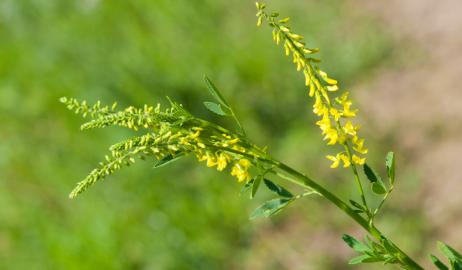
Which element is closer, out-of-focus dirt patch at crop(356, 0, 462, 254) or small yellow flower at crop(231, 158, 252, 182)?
small yellow flower at crop(231, 158, 252, 182)

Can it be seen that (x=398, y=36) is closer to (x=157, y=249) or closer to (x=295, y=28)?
(x=295, y=28)

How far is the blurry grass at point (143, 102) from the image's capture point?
4.34 metres

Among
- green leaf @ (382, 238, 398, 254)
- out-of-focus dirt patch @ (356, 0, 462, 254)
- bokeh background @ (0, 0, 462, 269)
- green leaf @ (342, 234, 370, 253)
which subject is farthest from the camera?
bokeh background @ (0, 0, 462, 269)

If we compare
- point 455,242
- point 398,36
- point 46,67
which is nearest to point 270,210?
point 455,242

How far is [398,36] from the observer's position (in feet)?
17.1

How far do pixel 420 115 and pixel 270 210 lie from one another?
3.17 metres

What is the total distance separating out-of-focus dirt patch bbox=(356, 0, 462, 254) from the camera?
408 cm

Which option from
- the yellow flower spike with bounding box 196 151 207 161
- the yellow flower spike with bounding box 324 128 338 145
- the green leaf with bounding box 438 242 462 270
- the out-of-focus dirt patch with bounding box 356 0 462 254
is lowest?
the green leaf with bounding box 438 242 462 270

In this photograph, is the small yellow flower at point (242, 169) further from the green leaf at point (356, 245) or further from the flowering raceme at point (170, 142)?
the green leaf at point (356, 245)

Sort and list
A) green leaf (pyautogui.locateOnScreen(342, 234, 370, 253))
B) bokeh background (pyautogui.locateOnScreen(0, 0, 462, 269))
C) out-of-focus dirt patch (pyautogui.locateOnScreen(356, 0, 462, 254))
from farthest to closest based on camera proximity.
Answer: bokeh background (pyautogui.locateOnScreen(0, 0, 462, 269)), out-of-focus dirt patch (pyautogui.locateOnScreen(356, 0, 462, 254)), green leaf (pyautogui.locateOnScreen(342, 234, 370, 253))

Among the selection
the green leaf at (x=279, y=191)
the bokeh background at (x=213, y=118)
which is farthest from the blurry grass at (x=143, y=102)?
the green leaf at (x=279, y=191)

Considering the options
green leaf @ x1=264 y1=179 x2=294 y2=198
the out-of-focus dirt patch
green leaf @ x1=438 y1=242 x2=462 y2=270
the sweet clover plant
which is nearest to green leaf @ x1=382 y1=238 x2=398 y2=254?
the sweet clover plant

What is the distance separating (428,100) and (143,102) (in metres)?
1.79

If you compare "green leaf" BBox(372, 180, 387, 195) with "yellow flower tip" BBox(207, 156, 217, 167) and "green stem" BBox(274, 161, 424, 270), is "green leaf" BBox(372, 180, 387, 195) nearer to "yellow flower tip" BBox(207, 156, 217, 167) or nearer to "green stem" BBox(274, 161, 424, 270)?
"green stem" BBox(274, 161, 424, 270)
